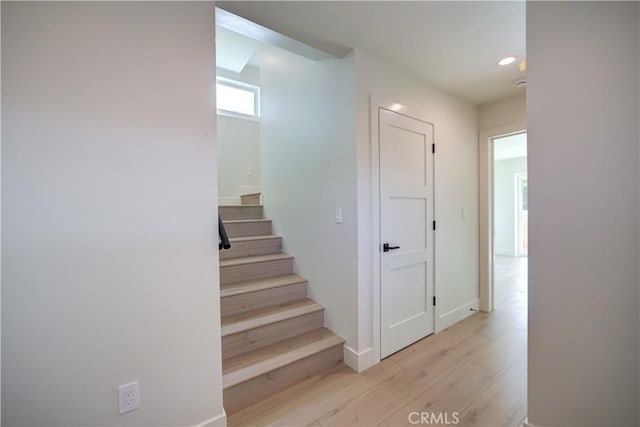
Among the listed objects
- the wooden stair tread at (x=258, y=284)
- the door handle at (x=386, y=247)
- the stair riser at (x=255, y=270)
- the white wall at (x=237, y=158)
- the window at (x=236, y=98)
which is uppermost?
the window at (x=236, y=98)

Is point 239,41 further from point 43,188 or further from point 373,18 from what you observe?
point 43,188

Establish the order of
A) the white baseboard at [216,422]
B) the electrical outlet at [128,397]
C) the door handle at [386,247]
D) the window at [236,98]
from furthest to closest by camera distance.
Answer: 1. the window at [236,98]
2. the door handle at [386,247]
3. the white baseboard at [216,422]
4. the electrical outlet at [128,397]

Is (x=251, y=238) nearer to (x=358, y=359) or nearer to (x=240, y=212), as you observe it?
(x=240, y=212)

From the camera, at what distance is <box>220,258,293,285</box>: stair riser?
240 centimetres

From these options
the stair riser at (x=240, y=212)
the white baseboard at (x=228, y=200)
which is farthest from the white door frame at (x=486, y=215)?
the white baseboard at (x=228, y=200)

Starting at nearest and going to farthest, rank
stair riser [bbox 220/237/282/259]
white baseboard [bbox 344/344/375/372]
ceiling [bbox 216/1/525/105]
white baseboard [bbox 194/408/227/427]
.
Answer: white baseboard [bbox 194/408/227/427] < ceiling [bbox 216/1/525/105] < white baseboard [bbox 344/344/375/372] < stair riser [bbox 220/237/282/259]

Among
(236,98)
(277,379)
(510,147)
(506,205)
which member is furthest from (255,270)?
(506,205)

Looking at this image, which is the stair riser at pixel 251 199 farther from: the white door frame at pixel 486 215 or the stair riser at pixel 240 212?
the white door frame at pixel 486 215

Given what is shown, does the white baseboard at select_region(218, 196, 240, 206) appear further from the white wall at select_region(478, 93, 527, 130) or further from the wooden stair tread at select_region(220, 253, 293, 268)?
the white wall at select_region(478, 93, 527, 130)

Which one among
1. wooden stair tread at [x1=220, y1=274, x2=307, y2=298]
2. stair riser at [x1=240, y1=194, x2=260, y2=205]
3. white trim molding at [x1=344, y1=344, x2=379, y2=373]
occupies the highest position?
stair riser at [x1=240, y1=194, x2=260, y2=205]

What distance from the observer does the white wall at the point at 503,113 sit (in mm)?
2854

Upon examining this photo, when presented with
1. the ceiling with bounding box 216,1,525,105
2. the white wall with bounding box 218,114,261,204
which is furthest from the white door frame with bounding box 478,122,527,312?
the white wall with bounding box 218,114,261,204

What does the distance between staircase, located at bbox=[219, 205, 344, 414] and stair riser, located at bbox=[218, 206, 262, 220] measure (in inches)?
25.1

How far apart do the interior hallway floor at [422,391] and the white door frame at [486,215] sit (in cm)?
70
